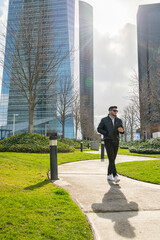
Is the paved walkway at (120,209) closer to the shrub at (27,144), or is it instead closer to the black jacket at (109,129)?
the black jacket at (109,129)

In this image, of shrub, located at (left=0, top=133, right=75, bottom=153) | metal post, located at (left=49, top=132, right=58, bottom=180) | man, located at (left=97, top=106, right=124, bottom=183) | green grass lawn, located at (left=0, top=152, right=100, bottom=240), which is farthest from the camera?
shrub, located at (left=0, top=133, right=75, bottom=153)

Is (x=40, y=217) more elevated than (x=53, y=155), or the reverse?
(x=53, y=155)

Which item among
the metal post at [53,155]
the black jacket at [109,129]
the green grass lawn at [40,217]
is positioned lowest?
the green grass lawn at [40,217]

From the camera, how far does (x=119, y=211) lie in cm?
280

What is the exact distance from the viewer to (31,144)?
1308 cm

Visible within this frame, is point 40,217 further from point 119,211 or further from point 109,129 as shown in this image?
point 109,129

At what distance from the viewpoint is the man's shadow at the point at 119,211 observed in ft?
7.25

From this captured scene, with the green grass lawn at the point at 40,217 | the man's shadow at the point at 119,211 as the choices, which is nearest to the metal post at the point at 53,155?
the green grass lawn at the point at 40,217

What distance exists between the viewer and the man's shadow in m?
2.21

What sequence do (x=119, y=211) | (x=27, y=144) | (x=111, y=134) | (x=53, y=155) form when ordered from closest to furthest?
(x=119, y=211) → (x=53, y=155) → (x=111, y=134) → (x=27, y=144)

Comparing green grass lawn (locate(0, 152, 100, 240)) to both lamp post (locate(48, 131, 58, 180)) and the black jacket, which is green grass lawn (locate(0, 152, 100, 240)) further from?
the black jacket

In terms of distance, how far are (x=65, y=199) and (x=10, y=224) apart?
1111 mm

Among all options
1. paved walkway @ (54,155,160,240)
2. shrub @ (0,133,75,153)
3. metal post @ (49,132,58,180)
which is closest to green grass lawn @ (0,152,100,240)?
paved walkway @ (54,155,160,240)

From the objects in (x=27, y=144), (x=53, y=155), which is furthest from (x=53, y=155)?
(x=27, y=144)
